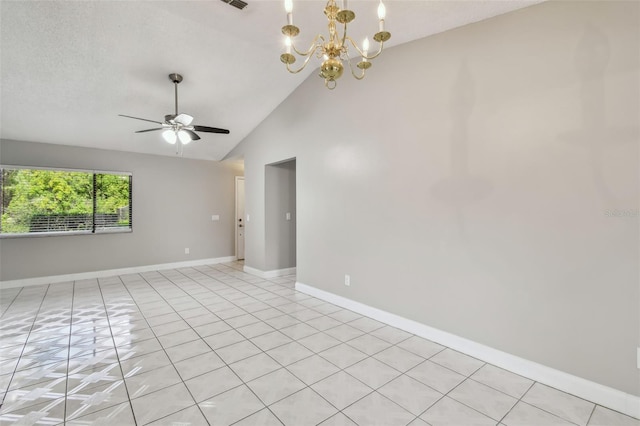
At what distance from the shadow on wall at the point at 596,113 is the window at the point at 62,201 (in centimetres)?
685

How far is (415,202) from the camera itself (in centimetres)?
306

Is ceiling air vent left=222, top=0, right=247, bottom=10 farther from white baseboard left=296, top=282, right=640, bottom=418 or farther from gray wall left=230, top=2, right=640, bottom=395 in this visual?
white baseboard left=296, top=282, right=640, bottom=418

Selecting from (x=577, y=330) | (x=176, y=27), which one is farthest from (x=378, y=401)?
(x=176, y=27)

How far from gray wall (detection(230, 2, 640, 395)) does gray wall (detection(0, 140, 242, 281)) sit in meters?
4.26

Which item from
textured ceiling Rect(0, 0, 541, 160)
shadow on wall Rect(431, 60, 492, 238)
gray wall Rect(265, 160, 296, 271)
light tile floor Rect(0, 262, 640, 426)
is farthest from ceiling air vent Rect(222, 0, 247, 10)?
light tile floor Rect(0, 262, 640, 426)

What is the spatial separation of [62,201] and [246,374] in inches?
203

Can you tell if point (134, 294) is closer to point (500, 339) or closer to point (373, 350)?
point (373, 350)

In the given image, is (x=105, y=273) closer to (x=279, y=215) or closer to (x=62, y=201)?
(x=62, y=201)

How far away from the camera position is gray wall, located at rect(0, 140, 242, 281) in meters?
4.98

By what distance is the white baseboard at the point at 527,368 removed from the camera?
1.94 m

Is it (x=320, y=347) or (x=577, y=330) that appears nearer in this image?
(x=577, y=330)

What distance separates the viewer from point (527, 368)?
2316 mm

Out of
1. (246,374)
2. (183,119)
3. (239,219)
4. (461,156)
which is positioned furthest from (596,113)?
(239,219)

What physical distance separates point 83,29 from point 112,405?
137 inches
